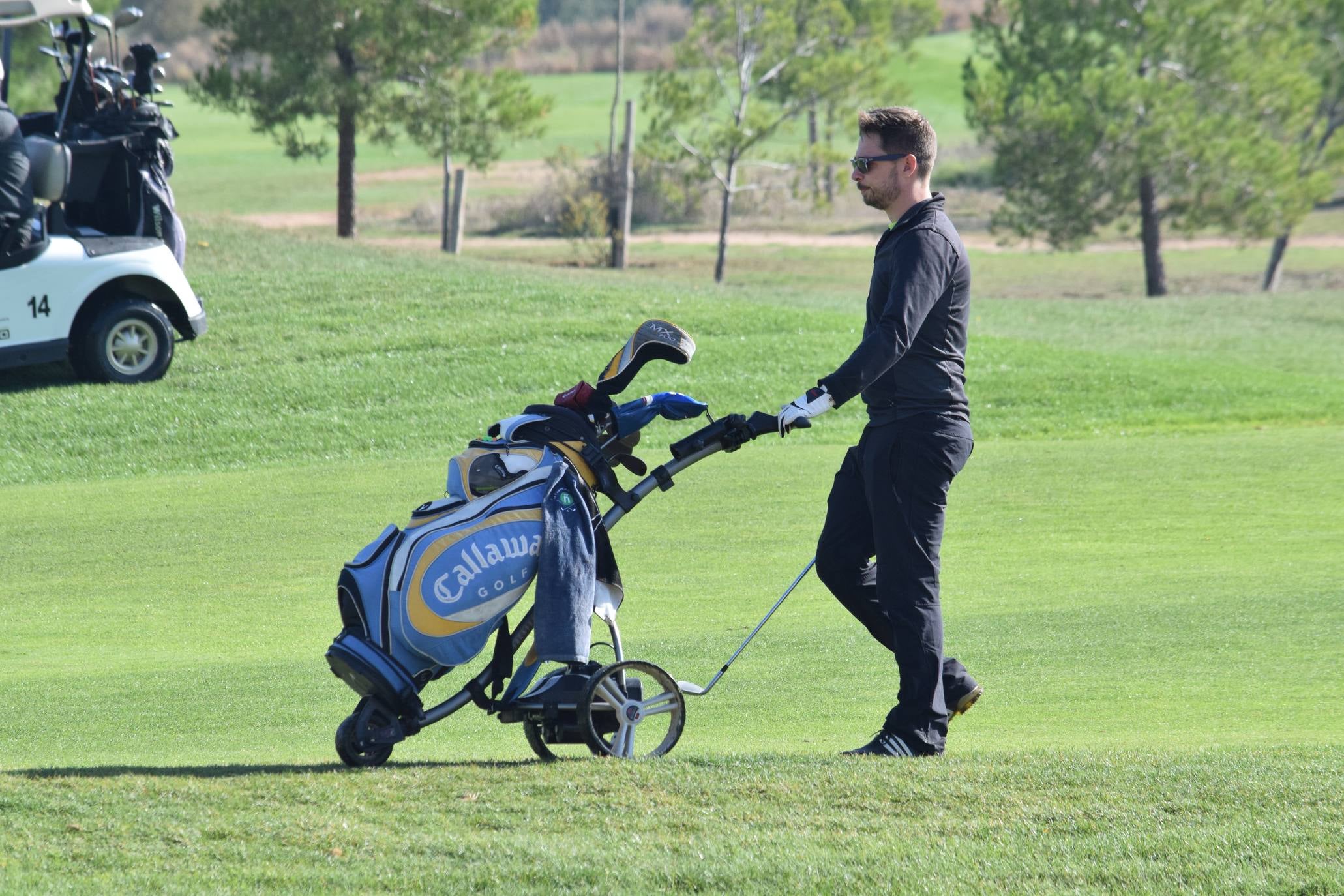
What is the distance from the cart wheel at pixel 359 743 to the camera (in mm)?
4875

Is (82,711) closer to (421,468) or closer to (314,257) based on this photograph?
(421,468)

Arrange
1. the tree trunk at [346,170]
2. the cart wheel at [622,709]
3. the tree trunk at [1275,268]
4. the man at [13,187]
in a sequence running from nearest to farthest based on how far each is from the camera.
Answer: the cart wheel at [622,709]
the man at [13,187]
the tree trunk at [346,170]
the tree trunk at [1275,268]

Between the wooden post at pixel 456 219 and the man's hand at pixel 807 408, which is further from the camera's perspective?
the wooden post at pixel 456 219

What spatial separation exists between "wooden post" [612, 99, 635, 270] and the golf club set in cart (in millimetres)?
25370

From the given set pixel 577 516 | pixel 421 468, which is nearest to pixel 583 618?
pixel 577 516

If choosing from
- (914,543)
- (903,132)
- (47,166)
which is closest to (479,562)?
(914,543)

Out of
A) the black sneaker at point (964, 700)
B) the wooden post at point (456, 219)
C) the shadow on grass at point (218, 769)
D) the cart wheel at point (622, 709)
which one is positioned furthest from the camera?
the wooden post at point (456, 219)

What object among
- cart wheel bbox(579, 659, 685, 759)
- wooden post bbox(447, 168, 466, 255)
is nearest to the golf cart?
cart wheel bbox(579, 659, 685, 759)

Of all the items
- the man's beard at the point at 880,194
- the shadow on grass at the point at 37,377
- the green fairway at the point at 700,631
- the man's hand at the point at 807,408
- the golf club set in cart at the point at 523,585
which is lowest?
the shadow on grass at the point at 37,377

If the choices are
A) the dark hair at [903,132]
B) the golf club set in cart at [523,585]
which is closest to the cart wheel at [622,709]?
the golf club set in cart at [523,585]

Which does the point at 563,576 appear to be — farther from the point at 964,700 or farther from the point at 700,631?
the point at 700,631

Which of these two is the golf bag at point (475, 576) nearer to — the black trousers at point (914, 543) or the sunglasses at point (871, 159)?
the black trousers at point (914, 543)

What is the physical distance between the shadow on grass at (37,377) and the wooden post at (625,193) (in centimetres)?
1621

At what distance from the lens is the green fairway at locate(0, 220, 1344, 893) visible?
13.4ft
